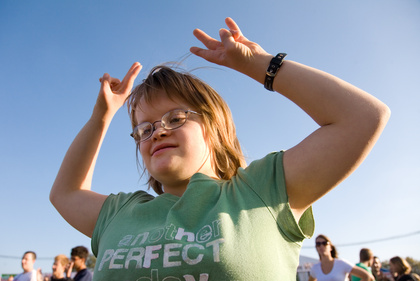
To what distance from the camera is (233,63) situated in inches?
54.1

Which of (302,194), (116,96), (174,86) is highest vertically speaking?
(116,96)

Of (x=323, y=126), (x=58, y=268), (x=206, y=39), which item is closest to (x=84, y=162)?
(x=206, y=39)

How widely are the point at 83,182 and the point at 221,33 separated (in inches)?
44.1

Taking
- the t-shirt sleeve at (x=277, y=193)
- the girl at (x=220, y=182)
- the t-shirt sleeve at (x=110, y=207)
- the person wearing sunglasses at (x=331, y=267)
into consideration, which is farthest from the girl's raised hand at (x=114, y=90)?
the person wearing sunglasses at (x=331, y=267)

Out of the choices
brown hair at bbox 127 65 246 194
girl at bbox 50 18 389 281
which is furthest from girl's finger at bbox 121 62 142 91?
girl at bbox 50 18 389 281

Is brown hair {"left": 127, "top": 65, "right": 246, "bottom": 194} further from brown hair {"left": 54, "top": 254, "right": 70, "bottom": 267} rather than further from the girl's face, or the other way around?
brown hair {"left": 54, "top": 254, "right": 70, "bottom": 267}

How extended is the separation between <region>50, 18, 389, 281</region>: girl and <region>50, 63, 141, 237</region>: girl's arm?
0.02m

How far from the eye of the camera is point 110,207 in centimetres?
162

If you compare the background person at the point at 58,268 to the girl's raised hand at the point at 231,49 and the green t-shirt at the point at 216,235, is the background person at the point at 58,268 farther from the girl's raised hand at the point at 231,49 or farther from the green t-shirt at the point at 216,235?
the girl's raised hand at the point at 231,49

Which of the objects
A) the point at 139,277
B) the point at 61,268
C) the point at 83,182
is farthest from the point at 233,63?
the point at 61,268

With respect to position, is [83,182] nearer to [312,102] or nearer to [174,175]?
[174,175]

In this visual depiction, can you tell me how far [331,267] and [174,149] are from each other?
18.2ft

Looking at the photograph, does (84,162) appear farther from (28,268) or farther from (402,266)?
(28,268)

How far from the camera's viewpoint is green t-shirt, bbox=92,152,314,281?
3.57 feet
